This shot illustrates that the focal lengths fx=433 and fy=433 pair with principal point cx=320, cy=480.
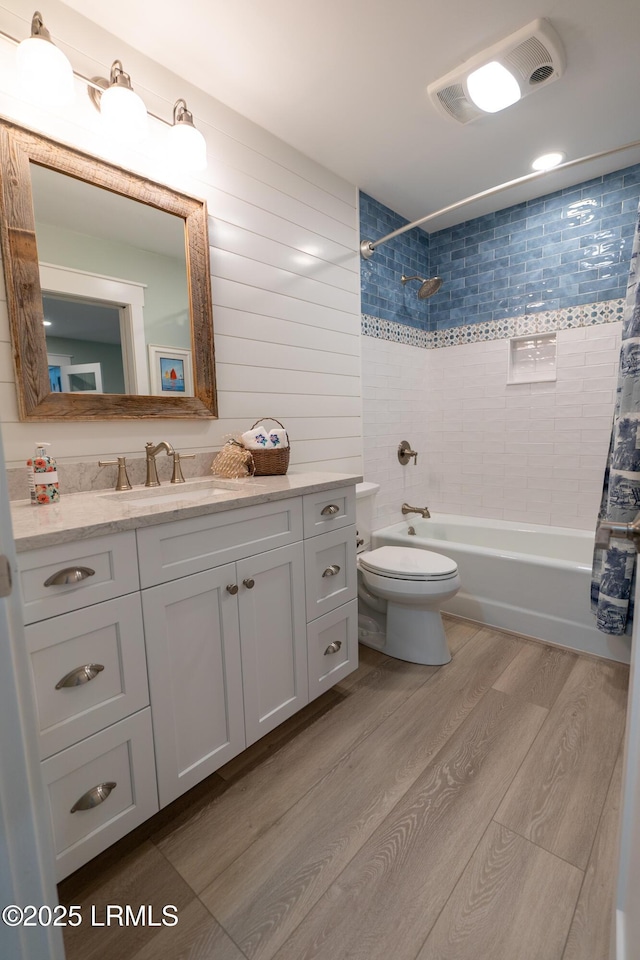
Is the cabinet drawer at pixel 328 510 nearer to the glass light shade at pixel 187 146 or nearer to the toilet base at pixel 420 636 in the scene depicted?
the toilet base at pixel 420 636

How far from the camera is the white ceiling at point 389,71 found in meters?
1.43

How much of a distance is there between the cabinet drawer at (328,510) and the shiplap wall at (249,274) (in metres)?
0.54

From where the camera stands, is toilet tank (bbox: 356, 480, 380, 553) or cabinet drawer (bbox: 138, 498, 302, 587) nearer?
cabinet drawer (bbox: 138, 498, 302, 587)

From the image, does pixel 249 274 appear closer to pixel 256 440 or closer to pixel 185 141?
pixel 185 141

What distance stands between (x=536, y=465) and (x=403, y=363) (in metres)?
1.09

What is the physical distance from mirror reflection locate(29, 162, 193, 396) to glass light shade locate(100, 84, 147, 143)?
202 millimetres

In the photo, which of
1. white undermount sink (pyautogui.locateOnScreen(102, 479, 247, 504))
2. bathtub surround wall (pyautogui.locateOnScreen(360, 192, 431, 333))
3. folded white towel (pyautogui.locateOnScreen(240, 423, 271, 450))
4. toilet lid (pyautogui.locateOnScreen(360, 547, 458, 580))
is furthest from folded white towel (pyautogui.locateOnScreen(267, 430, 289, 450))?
bathtub surround wall (pyautogui.locateOnScreen(360, 192, 431, 333))

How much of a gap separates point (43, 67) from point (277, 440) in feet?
4.25

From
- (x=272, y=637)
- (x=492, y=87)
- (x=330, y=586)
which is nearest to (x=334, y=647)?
(x=330, y=586)

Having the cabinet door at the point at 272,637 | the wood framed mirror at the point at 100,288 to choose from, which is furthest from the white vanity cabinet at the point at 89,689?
the wood framed mirror at the point at 100,288

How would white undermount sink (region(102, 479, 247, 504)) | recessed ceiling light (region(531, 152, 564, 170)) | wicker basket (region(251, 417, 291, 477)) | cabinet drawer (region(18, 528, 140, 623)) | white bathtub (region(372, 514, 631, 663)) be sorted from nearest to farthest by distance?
1. cabinet drawer (region(18, 528, 140, 623))
2. white undermount sink (region(102, 479, 247, 504))
3. wicker basket (region(251, 417, 291, 477))
4. white bathtub (region(372, 514, 631, 663))
5. recessed ceiling light (region(531, 152, 564, 170))

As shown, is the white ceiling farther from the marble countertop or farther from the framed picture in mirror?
the marble countertop

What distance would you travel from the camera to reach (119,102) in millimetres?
1358

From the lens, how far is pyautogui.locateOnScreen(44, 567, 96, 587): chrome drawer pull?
3.03 ft
